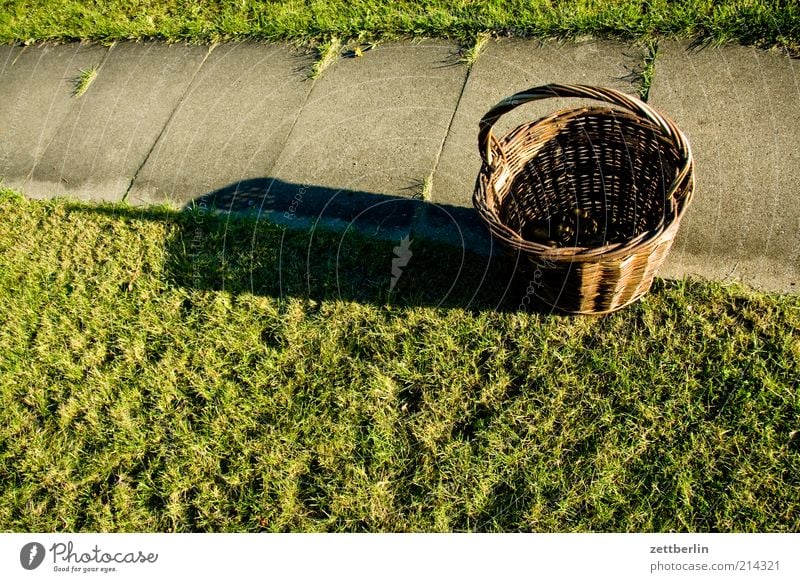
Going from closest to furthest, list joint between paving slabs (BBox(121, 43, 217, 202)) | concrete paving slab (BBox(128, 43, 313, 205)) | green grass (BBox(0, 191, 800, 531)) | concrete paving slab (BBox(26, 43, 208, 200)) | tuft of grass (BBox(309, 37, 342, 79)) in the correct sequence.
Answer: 1. green grass (BBox(0, 191, 800, 531))
2. concrete paving slab (BBox(128, 43, 313, 205))
3. joint between paving slabs (BBox(121, 43, 217, 202))
4. concrete paving slab (BBox(26, 43, 208, 200))
5. tuft of grass (BBox(309, 37, 342, 79))

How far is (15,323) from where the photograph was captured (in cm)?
326

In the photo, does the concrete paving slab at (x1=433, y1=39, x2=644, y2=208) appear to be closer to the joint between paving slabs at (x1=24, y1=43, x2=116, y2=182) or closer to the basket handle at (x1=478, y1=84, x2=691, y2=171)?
the basket handle at (x1=478, y1=84, x2=691, y2=171)

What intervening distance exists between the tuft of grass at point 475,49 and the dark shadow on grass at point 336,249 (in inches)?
40.8

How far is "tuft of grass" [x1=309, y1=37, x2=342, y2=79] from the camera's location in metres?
4.03

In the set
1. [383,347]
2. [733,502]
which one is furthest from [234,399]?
[733,502]

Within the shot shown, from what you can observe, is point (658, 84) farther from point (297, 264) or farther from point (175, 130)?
point (175, 130)

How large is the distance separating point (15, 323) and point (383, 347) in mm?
1841

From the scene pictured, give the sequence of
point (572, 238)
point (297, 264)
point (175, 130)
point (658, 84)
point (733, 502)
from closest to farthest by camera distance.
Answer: point (733, 502), point (572, 238), point (297, 264), point (658, 84), point (175, 130)

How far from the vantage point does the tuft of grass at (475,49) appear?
3.81 m

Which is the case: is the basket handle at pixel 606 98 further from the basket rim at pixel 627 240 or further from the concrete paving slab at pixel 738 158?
the concrete paving slab at pixel 738 158

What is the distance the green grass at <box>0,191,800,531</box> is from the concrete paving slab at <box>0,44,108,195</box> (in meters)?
1.35

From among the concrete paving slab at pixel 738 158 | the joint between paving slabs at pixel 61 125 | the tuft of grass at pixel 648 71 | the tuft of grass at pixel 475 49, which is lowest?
the concrete paving slab at pixel 738 158

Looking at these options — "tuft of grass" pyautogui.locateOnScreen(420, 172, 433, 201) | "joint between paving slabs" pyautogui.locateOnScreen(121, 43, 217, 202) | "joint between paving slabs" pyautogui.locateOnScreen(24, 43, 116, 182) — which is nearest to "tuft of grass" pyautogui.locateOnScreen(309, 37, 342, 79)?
"joint between paving slabs" pyautogui.locateOnScreen(121, 43, 217, 202)

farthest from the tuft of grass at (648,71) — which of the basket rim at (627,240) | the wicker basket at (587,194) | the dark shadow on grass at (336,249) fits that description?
the dark shadow on grass at (336,249)
